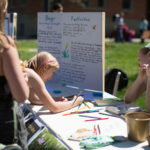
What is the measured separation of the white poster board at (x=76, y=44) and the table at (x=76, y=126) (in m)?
0.60

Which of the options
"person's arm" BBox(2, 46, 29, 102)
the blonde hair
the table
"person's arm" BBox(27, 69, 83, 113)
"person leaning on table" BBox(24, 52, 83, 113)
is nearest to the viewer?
"person's arm" BBox(2, 46, 29, 102)

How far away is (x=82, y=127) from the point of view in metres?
1.82

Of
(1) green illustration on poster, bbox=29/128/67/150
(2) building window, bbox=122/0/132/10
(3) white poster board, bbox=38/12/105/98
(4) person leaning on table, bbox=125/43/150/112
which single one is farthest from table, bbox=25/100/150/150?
(2) building window, bbox=122/0/132/10

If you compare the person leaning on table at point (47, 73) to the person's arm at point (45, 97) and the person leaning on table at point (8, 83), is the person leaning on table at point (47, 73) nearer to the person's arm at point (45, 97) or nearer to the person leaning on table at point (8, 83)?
the person's arm at point (45, 97)

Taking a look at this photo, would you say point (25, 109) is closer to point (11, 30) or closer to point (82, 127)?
point (82, 127)

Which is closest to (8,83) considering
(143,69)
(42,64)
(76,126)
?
(76,126)

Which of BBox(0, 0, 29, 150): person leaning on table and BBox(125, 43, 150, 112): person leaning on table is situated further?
BBox(125, 43, 150, 112): person leaning on table

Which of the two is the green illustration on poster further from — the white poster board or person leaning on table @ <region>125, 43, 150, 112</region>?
the white poster board

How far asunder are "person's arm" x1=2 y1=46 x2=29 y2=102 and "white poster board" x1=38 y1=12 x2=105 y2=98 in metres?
1.27

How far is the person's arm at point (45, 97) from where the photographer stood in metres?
1.86

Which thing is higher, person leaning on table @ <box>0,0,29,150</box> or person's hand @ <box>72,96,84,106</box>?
person leaning on table @ <box>0,0,29,150</box>


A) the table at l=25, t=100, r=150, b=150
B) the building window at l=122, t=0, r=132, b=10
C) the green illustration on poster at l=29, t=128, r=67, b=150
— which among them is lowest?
the green illustration on poster at l=29, t=128, r=67, b=150

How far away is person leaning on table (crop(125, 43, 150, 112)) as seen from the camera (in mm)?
2033

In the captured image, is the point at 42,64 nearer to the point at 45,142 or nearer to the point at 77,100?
the point at 77,100
